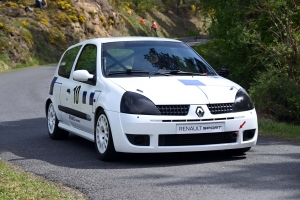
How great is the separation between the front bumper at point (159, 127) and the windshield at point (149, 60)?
1076 millimetres

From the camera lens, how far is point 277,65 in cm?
1734

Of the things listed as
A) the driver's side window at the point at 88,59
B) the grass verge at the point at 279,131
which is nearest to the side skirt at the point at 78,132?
the driver's side window at the point at 88,59

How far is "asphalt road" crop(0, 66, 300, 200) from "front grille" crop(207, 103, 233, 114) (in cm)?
62

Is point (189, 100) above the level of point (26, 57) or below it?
above

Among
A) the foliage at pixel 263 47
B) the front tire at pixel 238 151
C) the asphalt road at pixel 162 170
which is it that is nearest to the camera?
the asphalt road at pixel 162 170

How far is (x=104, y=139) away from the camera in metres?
8.76

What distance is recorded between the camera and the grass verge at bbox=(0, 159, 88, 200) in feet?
21.4

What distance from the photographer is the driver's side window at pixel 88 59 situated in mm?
9774

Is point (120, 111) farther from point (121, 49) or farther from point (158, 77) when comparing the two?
point (121, 49)

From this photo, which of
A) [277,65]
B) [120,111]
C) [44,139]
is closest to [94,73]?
[120,111]

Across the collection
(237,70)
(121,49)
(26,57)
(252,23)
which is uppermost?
(121,49)

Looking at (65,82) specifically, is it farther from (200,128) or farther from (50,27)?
(50,27)

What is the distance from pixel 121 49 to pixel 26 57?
99.3 feet

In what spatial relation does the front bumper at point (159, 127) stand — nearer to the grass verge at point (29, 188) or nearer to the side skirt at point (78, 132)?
the side skirt at point (78, 132)
